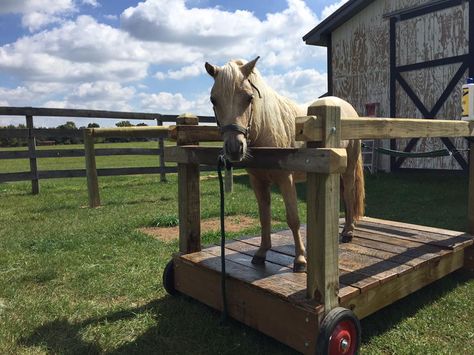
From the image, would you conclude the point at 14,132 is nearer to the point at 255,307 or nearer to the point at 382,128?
the point at 255,307

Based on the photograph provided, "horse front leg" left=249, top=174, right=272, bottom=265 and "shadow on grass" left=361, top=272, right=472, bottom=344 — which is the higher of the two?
"horse front leg" left=249, top=174, right=272, bottom=265

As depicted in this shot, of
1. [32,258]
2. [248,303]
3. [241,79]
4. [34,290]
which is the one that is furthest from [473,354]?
[32,258]

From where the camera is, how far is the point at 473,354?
2.84 metres

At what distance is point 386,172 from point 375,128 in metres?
10.5

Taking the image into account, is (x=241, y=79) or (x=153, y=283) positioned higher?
(x=241, y=79)

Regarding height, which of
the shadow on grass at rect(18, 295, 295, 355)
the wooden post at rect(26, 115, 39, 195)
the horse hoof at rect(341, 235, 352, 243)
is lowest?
the shadow on grass at rect(18, 295, 295, 355)

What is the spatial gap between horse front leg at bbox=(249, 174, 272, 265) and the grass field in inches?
24.2

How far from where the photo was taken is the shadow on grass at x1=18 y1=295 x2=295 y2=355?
2891 millimetres

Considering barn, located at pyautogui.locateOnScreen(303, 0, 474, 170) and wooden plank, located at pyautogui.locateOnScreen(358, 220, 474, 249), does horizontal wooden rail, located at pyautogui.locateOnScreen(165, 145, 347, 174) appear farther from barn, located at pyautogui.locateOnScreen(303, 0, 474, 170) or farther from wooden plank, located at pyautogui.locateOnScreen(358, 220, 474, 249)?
barn, located at pyautogui.locateOnScreen(303, 0, 474, 170)

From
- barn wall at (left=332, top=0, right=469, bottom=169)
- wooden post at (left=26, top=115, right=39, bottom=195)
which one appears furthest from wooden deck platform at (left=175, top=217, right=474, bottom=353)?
barn wall at (left=332, top=0, right=469, bottom=169)

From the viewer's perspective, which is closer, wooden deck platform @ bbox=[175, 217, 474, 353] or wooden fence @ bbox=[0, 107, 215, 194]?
wooden deck platform @ bbox=[175, 217, 474, 353]

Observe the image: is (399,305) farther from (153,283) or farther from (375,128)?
(153,283)

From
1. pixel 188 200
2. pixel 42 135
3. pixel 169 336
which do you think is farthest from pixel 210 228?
pixel 42 135

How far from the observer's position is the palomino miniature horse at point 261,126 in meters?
2.64
